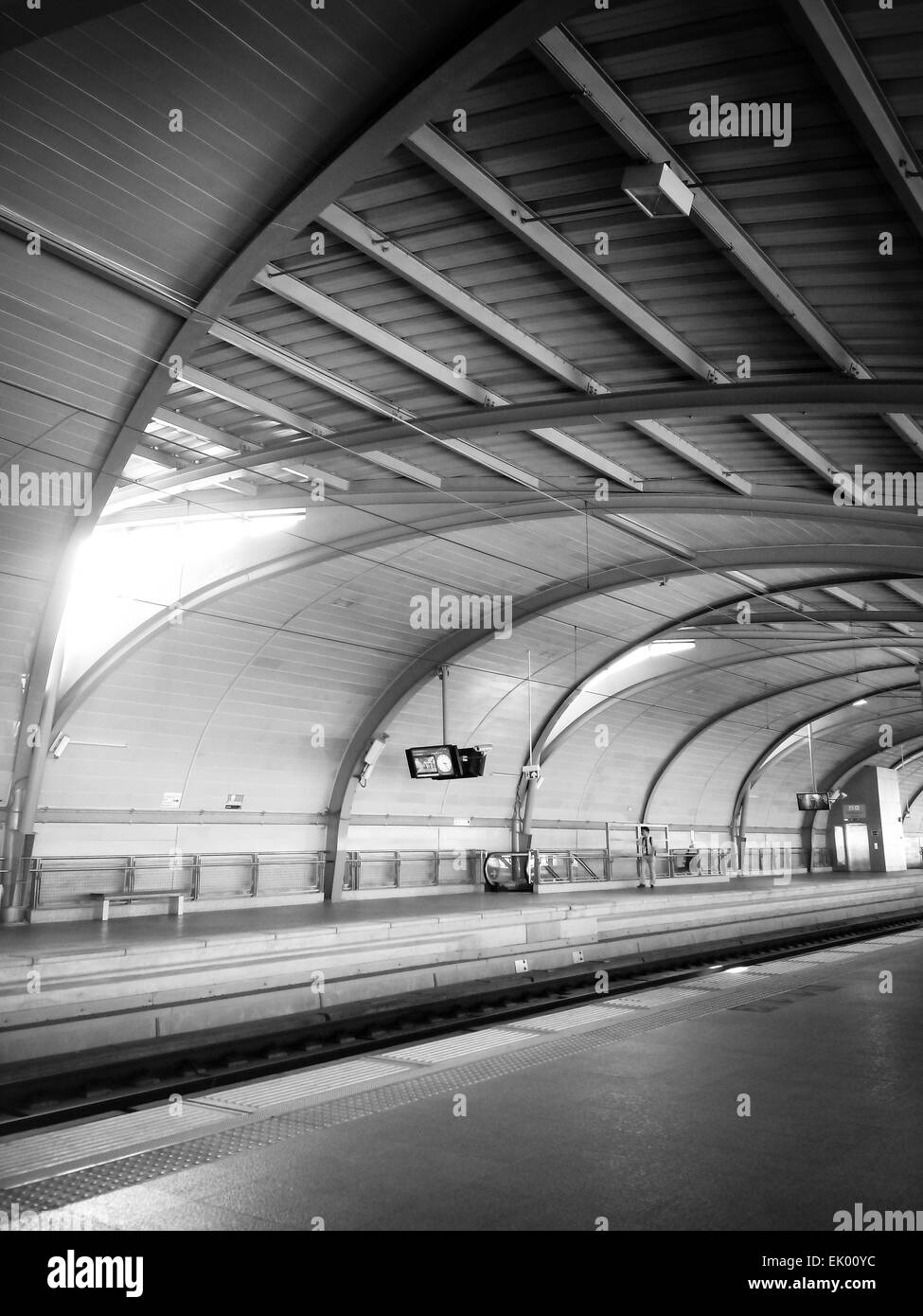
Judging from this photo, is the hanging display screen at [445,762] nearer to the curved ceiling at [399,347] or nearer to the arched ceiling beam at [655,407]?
the curved ceiling at [399,347]

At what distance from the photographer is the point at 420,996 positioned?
15336 mm

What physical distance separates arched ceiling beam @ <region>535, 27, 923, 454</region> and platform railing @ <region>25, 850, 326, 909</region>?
14698 millimetres

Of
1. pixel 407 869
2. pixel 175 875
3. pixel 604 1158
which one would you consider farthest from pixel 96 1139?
pixel 407 869

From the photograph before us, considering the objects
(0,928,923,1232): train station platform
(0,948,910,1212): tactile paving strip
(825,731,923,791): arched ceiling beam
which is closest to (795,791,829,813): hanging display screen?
(825,731,923,791): arched ceiling beam

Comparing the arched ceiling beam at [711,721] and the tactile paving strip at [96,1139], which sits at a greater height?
the arched ceiling beam at [711,721]

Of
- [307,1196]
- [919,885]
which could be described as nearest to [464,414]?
[307,1196]

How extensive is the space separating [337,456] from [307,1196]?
11580 millimetres

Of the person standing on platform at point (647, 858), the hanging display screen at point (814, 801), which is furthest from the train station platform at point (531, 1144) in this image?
the hanging display screen at point (814, 801)

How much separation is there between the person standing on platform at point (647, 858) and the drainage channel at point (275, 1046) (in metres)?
14.7

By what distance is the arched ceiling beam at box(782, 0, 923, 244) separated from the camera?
6402 millimetres

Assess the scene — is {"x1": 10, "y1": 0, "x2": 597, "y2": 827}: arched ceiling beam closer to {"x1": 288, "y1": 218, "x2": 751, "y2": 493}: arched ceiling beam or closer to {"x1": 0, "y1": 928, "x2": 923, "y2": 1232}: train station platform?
{"x1": 288, "y1": 218, "x2": 751, "y2": 493}: arched ceiling beam

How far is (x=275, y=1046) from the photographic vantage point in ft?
37.9

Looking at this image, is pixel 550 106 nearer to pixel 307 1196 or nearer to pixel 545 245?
pixel 545 245

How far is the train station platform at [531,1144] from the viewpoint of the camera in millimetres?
4320
